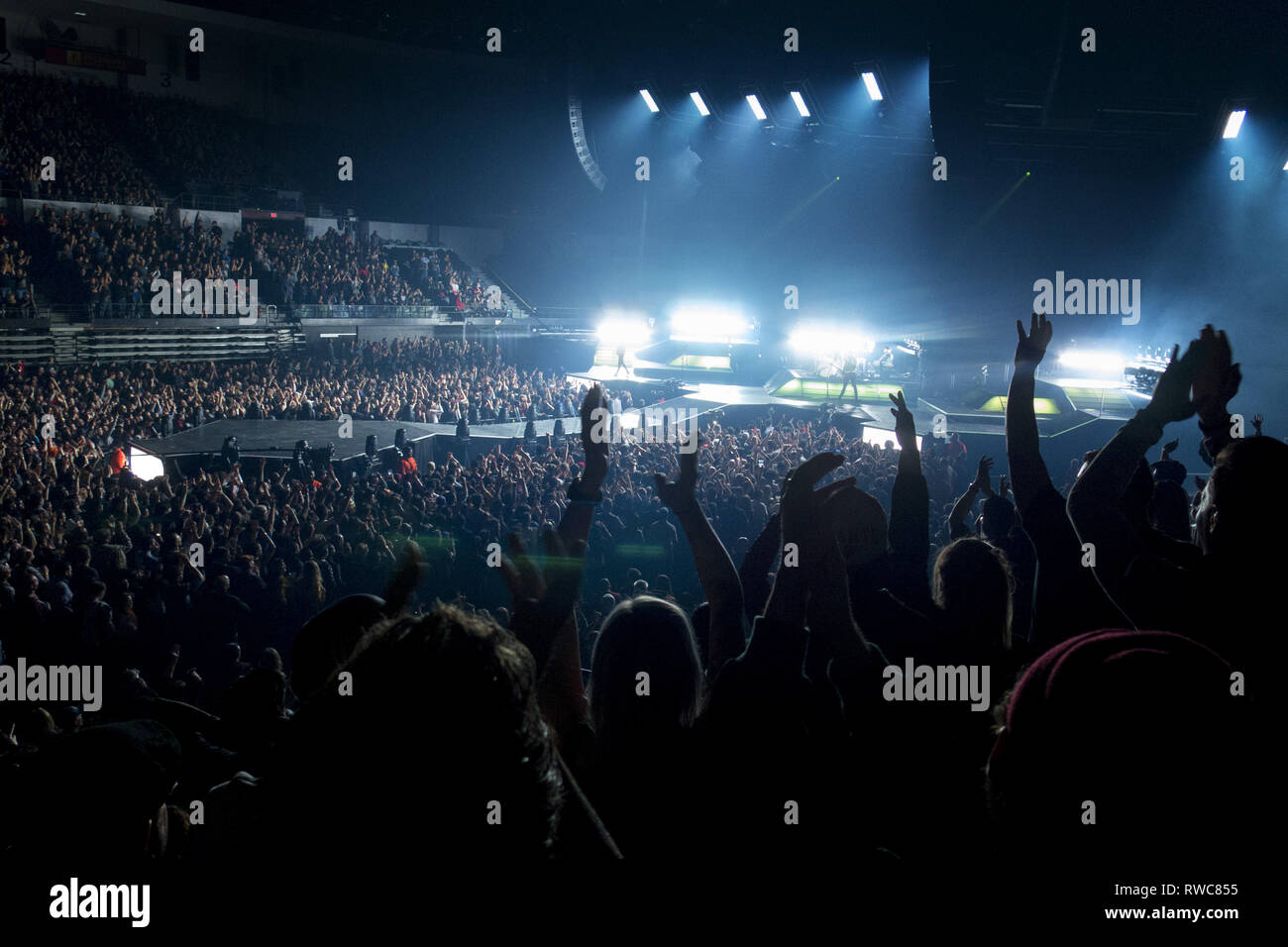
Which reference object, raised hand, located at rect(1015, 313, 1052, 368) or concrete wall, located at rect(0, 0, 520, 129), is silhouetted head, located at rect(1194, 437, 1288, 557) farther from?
concrete wall, located at rect(0, 0, 520, 129)

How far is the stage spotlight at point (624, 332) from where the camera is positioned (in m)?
35.7

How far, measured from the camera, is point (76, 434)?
14383 millimetres

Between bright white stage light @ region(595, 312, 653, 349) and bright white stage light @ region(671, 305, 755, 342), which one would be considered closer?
bright white stage light @ region(671, 305, 755, 342)

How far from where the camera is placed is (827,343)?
30.0 m

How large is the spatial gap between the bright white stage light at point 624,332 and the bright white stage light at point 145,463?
878 inches

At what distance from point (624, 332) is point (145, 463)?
2401 centimetres

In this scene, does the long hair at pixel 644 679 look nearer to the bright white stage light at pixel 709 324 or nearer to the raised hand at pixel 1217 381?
the raised hand at pixel 1217 381

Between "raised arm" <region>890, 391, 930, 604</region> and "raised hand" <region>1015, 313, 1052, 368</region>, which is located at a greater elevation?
"raised hand" <region>1015, 313, 1052, 368</region>

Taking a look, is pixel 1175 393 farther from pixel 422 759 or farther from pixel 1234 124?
pixel 1234 124

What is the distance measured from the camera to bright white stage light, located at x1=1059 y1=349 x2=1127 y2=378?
24.0 meters

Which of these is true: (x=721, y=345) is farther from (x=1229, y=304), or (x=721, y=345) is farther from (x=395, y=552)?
(x=395, y=552)

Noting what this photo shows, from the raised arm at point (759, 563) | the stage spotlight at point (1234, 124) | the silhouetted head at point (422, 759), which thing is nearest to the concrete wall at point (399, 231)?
the stage spotlight at point (1234, 124)

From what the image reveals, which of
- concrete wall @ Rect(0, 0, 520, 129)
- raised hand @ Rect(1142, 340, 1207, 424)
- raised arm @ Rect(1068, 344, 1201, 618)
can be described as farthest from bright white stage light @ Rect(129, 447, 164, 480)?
concrete wall @ Rect(0, 0, 520, 129)

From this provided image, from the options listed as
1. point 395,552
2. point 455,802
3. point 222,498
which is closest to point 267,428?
point 222,498
